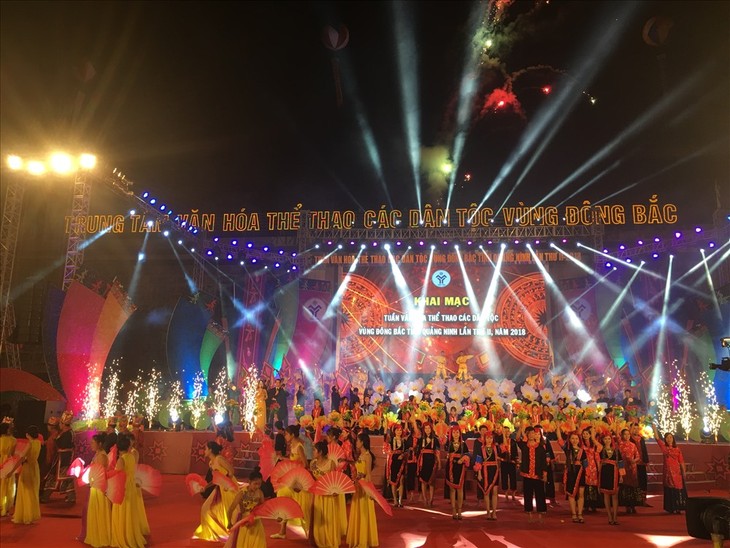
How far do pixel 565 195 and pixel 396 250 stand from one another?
5857 mm

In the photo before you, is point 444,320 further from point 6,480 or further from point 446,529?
point 6,480

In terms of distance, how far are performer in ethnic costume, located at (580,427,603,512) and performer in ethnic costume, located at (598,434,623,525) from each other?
0.07 m

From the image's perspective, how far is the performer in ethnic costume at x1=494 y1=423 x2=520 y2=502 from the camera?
868 centimetres

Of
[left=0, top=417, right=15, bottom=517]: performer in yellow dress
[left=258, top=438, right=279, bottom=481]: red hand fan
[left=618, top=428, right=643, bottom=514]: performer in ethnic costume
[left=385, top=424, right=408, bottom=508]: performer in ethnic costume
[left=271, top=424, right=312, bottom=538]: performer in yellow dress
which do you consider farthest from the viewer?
[left=385, top=424, right=408, bottom=508]: performer in ethnic costume

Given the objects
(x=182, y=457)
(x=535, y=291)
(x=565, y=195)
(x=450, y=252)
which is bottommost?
(x=182, y=457)

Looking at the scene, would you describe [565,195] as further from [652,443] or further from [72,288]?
[72,288]

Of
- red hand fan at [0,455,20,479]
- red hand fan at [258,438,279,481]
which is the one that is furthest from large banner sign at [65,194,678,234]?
red hand fan at [258,438,279,481]

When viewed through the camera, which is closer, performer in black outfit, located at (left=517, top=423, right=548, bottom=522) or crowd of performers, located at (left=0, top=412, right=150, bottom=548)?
crowd of performers, located at (left=0, top=412, right=150, bottom=548)

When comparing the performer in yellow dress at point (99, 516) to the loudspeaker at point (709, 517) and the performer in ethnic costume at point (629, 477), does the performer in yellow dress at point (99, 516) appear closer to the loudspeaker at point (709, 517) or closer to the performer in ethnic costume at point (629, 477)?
the loudspeaker at point (709, 517)

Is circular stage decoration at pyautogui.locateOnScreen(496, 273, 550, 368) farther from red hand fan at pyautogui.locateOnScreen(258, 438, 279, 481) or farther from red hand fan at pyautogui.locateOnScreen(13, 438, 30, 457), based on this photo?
red hand fan at pyautogui.locateOnScreen(13, 438, 30, 457)

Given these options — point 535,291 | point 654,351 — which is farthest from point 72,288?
point 654,351

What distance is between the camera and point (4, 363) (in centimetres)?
1434

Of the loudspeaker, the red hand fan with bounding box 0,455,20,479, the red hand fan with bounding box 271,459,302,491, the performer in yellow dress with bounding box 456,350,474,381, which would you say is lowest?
the red hand fan with bounding box 0,455,20,479

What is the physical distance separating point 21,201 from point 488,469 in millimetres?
11884
